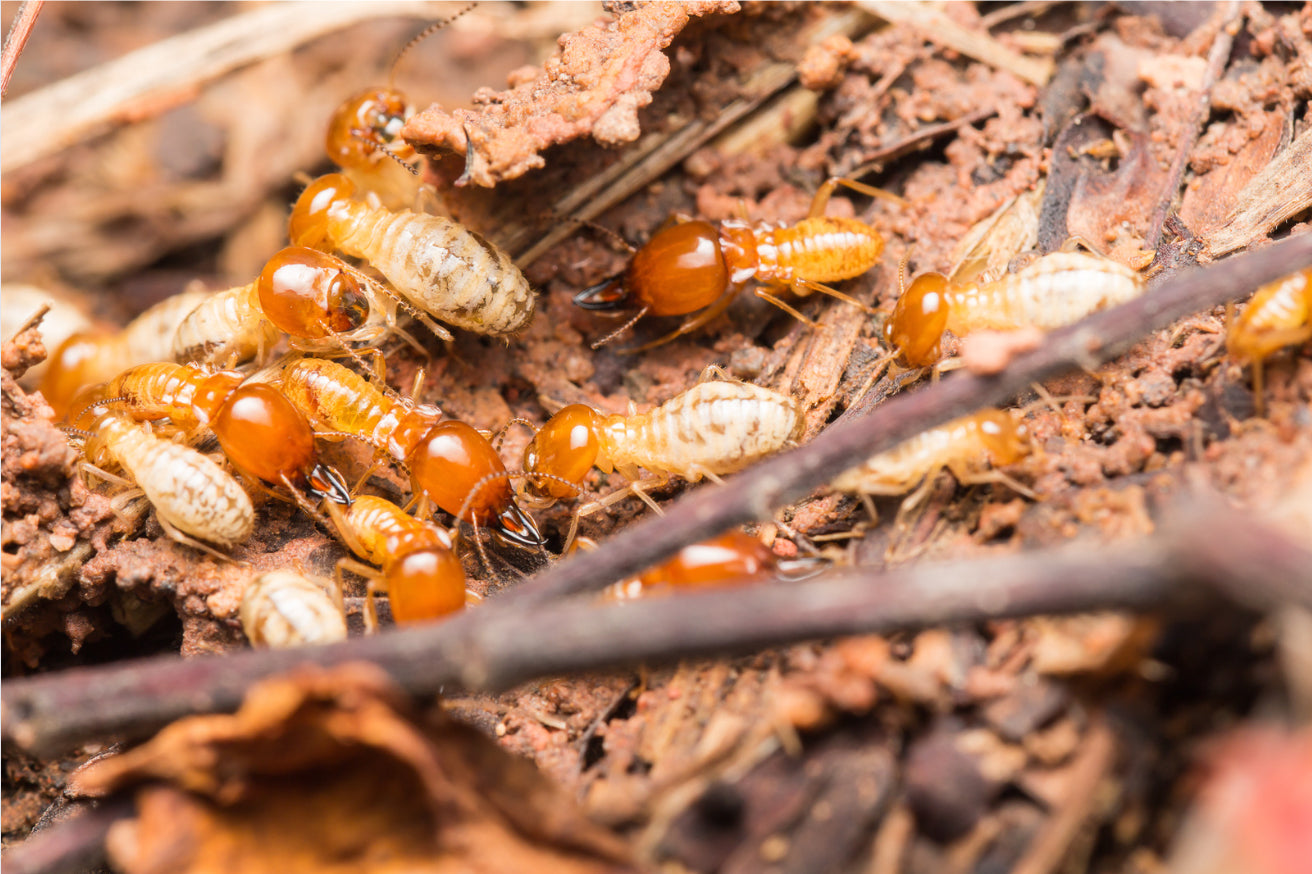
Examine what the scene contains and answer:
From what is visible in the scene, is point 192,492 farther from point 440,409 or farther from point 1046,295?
point 1046,295

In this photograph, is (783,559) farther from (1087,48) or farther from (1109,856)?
(1087,48)

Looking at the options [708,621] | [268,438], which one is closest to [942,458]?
[708,621]

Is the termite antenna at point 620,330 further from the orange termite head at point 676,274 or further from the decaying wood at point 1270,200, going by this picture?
the decaying wood at point 1270,200

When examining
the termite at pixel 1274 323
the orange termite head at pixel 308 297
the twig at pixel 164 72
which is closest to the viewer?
the termite at pixel 1274 323

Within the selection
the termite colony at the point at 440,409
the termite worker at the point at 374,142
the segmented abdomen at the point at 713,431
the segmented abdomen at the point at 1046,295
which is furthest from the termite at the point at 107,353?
the segmented abdomen at the point at 1046,295

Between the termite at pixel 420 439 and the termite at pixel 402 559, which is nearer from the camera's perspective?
the termite at pixel 402 559

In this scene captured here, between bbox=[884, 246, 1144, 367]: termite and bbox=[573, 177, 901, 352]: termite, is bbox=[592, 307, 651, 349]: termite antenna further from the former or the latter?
bbox=[884, 246, 1144, 367]: termite
